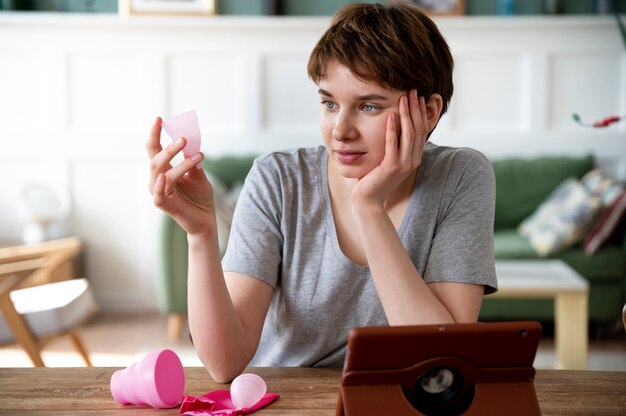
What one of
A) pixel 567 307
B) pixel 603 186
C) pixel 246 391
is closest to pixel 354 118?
pixel 246 391

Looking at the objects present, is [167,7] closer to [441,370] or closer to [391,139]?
[391,139]

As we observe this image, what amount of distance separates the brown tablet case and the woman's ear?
588 millimetres

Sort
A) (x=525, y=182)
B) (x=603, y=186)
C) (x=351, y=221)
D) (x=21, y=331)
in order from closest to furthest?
(x=351, y=221)
(x=21, y=331)
(x=603, y=186)
(x=525, y=182)

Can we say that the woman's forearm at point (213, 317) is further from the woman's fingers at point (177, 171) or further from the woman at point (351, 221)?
the woman's fingers at point (177, 171)

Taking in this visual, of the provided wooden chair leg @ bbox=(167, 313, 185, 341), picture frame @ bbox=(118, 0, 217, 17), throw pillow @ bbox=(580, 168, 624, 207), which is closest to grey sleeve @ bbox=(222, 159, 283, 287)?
wooden chair leg @ bbox=(167, 313, 185, 341)

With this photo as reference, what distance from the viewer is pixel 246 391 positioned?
1.08 metres

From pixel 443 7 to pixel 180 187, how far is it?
3.63m

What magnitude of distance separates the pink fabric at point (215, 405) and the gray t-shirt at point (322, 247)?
1.03ft

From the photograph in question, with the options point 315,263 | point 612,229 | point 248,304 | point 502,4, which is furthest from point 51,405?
point 502,4

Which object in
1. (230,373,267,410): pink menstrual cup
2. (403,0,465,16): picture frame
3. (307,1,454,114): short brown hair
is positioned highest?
(403,0,465,16): picture frame

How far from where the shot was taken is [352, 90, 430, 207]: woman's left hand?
1.35 m

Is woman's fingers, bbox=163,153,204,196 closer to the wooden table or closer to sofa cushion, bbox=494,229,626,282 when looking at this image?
the wooden table

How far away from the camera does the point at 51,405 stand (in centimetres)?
111

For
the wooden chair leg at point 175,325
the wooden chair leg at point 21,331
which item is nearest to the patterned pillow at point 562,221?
the wooden chair leg at point 175,325
